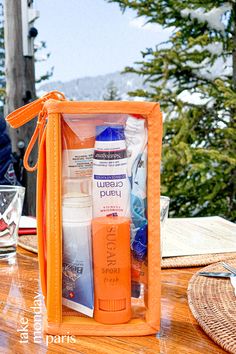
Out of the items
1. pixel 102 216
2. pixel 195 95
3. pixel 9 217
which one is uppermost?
pixel 102 216

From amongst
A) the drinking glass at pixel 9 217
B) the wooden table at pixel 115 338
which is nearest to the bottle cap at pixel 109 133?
the wooden table at pixel 115 338

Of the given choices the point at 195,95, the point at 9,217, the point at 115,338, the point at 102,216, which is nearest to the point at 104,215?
the point at 102,216

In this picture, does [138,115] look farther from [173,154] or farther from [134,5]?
[134,5]

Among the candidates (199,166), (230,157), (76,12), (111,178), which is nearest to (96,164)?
(111,178)

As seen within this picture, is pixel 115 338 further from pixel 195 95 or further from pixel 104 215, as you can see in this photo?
pixel 195 95

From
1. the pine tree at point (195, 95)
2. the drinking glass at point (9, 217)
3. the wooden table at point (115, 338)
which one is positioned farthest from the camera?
the pine tree at point (195, 95)

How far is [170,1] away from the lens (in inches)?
144

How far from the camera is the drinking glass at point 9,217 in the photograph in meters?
0.89

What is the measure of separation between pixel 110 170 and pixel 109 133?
4 cm

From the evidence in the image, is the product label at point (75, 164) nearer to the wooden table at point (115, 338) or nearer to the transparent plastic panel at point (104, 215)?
the transparent plastic panel at point (104, 215)

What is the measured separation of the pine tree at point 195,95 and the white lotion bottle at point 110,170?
299cm

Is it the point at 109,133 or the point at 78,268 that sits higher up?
the point at 109,133

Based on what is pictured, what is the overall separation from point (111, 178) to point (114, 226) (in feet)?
0.17

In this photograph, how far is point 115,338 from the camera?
0.53 meters
